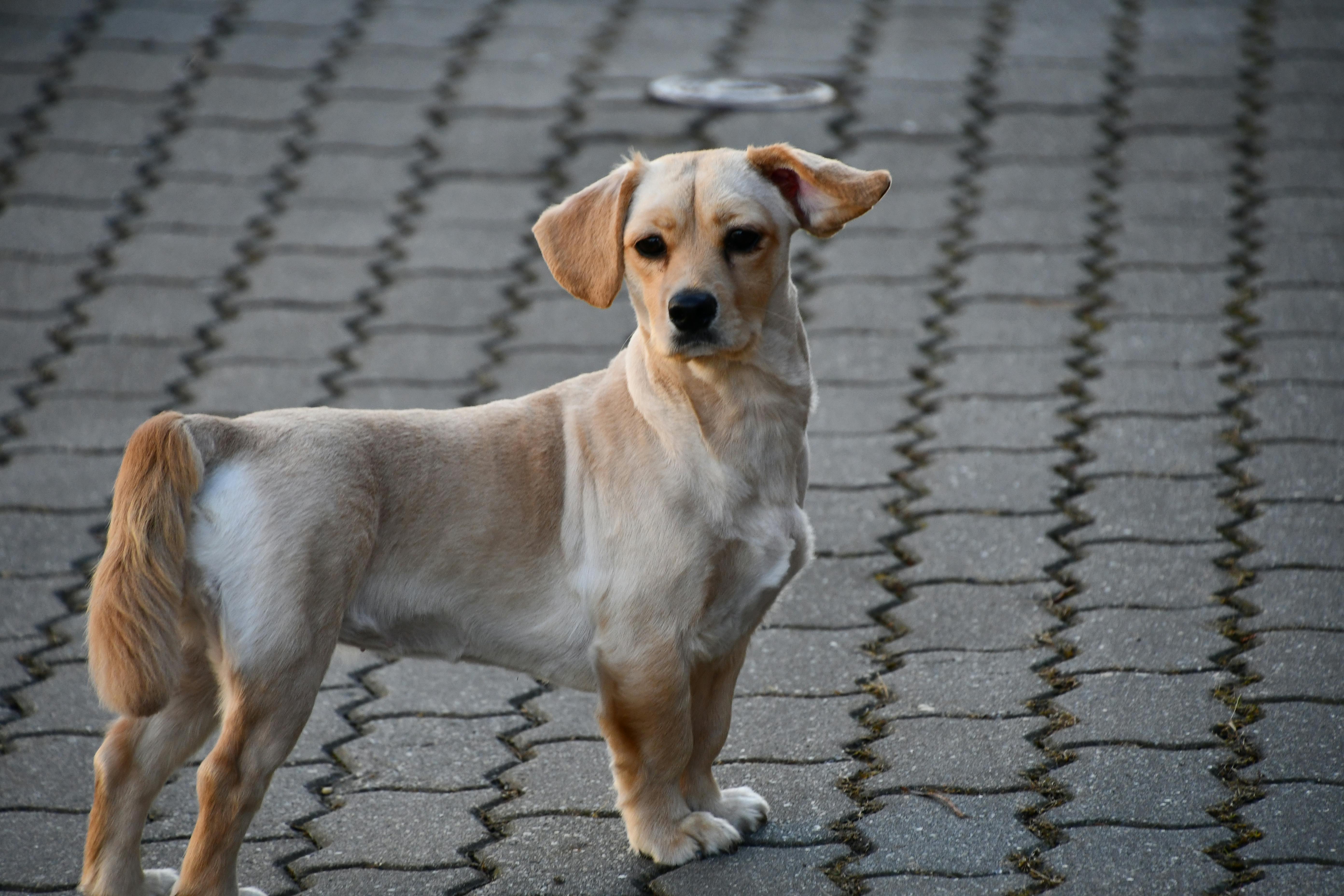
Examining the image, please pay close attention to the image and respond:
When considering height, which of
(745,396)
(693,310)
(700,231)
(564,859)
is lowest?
(564,859)

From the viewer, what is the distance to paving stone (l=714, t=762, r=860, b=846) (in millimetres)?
3072

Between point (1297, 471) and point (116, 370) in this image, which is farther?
point (116, 370)

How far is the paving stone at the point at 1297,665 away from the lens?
341 cm

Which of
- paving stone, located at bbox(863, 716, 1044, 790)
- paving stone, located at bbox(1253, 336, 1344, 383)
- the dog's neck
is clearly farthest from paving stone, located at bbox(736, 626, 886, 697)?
paving stone, located at bbox(1253, 336, 1344, 383)

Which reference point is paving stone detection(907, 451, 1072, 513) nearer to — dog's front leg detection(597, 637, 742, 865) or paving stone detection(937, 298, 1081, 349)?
paving stone detection(937, 298, 1081, 349)

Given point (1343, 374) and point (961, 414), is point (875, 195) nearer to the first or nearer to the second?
point (961, 414)

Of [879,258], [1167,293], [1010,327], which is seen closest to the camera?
[1010,327]

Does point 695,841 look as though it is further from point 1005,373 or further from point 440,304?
point 440,304

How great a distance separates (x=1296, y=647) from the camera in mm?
3590

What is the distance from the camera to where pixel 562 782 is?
333 cm

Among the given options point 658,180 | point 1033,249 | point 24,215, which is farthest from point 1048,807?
point 24,215

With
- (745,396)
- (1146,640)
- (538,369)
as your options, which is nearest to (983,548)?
(1146,640)

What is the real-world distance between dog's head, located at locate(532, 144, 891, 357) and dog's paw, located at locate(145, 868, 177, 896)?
146 cm

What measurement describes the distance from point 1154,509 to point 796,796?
1.72 metres
